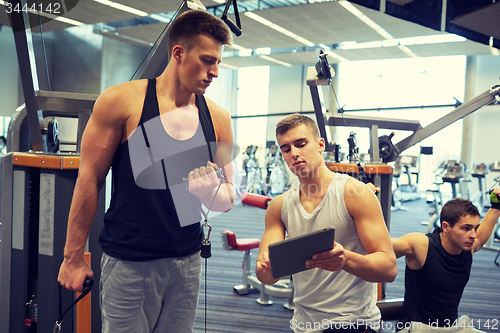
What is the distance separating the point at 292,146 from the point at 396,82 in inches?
449

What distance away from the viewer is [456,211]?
85.3 inches

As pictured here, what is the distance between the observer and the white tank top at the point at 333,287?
147cm

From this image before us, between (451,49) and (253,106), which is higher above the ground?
(451,49)

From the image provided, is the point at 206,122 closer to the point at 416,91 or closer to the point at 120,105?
the point at 120,105

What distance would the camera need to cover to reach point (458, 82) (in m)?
11.0

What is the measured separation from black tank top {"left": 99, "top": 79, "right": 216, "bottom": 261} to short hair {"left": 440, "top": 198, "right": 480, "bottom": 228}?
5.45 feet

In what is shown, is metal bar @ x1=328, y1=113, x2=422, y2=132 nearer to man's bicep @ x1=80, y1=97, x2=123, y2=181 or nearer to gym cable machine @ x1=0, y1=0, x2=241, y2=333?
gym cable machine @ x1=0, y1=0, x2=241, y2=333

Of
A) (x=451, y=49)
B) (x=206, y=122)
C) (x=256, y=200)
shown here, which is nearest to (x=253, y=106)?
(x=451, y=49)

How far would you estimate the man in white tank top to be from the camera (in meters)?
1.40

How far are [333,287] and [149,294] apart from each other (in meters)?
0.73

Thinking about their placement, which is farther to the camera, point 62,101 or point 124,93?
point 62,101

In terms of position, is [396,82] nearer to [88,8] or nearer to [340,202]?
[88,8]

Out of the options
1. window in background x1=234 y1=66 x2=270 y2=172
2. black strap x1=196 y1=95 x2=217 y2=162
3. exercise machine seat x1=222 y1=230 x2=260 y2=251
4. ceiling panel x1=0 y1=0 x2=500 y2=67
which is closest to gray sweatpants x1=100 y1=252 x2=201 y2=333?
black strap x1=196 y1=95 x2=217 y2=162

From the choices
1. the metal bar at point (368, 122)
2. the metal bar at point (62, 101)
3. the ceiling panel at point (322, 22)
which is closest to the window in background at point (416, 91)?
the ceiling panel at point (322, 22)
